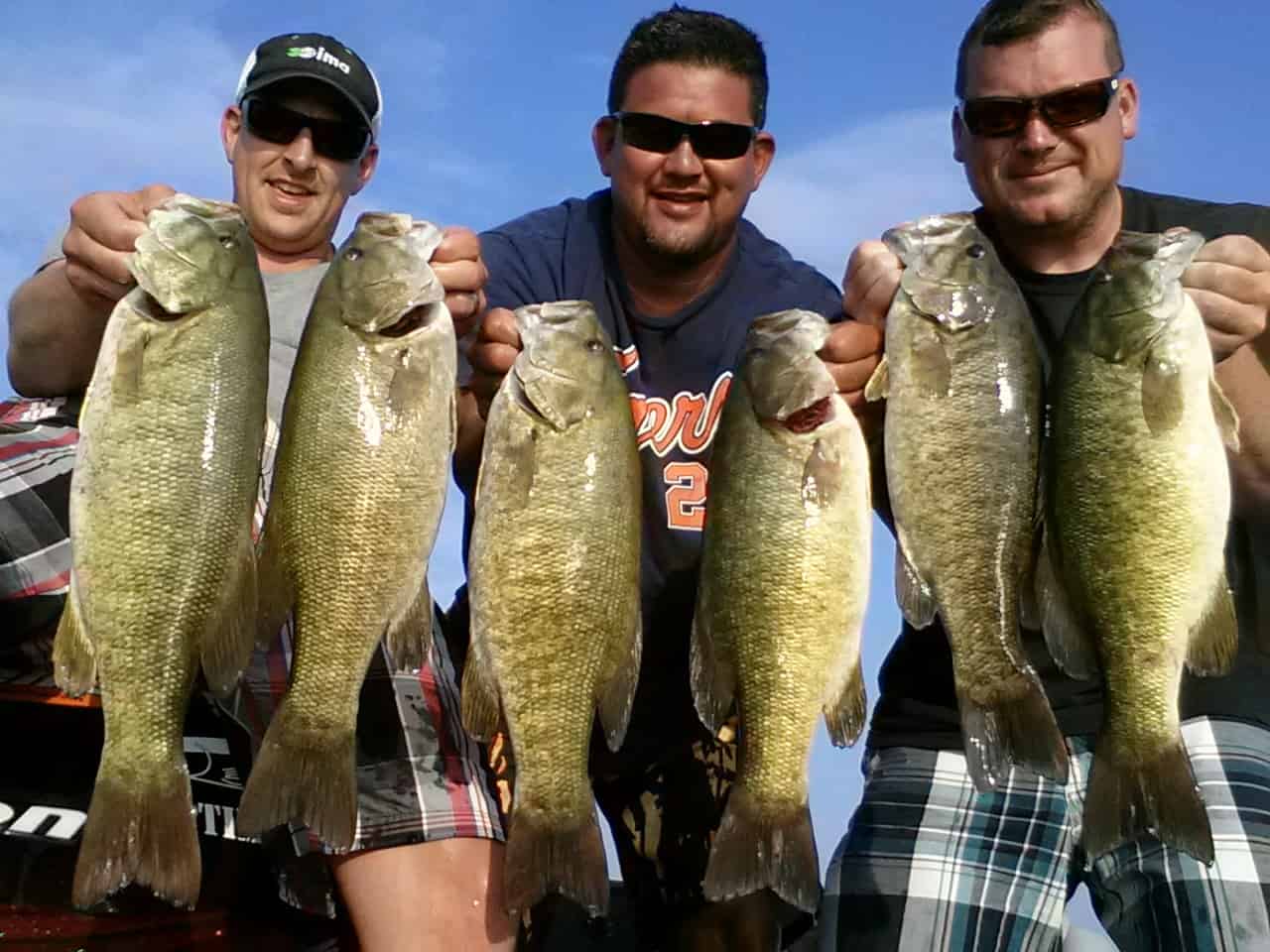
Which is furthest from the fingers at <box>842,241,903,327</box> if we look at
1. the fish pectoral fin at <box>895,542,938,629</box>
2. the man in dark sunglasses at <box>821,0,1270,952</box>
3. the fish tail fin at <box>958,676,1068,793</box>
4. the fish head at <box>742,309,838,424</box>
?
the fish tail fin at <box>958,676,1068,793</box>

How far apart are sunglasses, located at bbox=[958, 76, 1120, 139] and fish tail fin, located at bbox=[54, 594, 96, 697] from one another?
3539 mm

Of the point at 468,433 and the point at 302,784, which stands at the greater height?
the point at 468,433

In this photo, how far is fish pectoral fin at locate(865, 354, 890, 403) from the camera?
13.2ft

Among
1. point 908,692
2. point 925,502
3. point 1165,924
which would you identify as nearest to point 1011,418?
point 925,502

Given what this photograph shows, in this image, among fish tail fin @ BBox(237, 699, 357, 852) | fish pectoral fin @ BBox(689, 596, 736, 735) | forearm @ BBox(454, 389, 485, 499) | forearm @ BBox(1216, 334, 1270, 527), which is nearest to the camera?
fish tail fin @ BBox(237, 699, 357, 852)

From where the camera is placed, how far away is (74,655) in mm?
3670

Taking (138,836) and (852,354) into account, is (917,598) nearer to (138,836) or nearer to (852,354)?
(852,354)

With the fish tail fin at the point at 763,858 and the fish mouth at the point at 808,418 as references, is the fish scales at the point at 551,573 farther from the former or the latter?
the fish mouth at the point at 808,418

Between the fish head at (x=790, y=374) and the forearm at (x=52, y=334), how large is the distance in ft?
6.58

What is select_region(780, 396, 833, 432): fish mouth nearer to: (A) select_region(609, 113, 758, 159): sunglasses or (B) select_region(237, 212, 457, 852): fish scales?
(B) select_region(237, 212, 457, 852): fish scales

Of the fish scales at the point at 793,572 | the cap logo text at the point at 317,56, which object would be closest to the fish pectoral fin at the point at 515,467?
the fish scales at the point at 793,572

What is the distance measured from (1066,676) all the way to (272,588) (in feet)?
9.16

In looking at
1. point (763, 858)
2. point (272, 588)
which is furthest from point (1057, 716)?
point (272, 588)

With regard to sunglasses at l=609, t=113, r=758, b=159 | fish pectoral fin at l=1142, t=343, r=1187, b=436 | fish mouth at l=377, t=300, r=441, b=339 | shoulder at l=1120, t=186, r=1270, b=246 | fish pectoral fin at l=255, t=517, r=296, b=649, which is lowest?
fish pectoral fin at l=255, t=517, r=296, b=649
